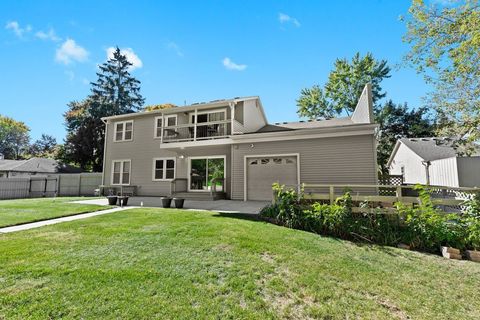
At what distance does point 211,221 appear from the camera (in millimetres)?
6664

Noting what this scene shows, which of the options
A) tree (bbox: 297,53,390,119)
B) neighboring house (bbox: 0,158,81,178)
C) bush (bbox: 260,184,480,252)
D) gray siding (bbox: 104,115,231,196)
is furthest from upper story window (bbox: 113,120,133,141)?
tree (bbox: 297,53,390,119)

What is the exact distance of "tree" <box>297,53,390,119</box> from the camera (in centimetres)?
2583

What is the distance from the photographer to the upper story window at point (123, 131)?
16.6 meters

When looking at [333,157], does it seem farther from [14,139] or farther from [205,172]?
[14,139]

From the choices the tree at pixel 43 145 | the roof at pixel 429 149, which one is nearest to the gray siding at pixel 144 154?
the roof at pixel 429 149

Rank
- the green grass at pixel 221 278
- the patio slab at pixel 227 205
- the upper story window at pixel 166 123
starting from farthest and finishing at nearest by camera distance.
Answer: the upper story window at pixel 166 123 < the patio slab at pixel 227 205 < the green grass at pixel 221 278

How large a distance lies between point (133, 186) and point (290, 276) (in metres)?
14.5

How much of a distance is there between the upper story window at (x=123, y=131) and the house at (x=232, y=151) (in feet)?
0.24

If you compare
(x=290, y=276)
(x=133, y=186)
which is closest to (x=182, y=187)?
(x=133, y=186)

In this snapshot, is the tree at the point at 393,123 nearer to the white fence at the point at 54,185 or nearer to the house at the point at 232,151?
the house at the point at 232,151

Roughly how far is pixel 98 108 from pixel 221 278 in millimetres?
31056

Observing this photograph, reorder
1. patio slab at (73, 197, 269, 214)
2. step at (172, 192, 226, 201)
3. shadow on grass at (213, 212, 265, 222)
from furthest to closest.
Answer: step at (172, 192, 226, 201), patio slab at (73, 197, 269, 214), shadow on grass at (213, 212, 265, 222)

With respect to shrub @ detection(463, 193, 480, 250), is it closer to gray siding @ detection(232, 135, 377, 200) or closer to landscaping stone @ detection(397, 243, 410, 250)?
landscaping stone @ detection(397, 243, 410, 250)

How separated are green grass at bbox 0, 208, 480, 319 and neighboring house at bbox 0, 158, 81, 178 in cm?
2367
